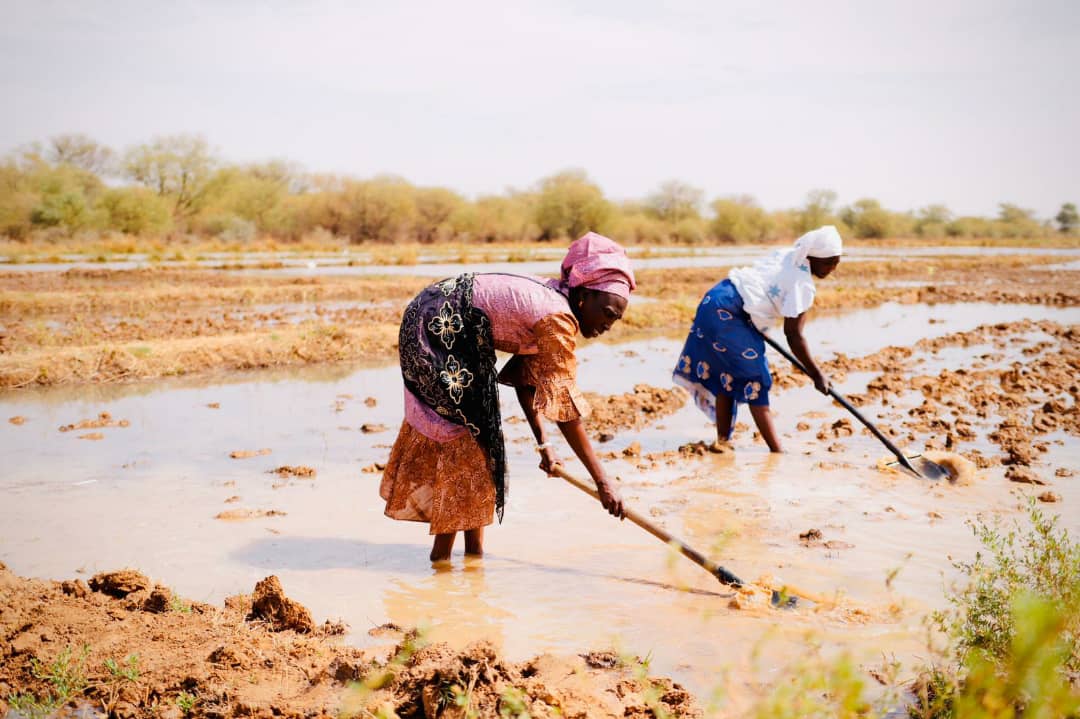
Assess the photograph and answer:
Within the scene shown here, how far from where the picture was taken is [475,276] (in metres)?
3.30

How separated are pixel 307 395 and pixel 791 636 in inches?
223

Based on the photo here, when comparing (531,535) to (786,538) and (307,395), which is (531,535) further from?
(307,395)

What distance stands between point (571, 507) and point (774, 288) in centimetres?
187

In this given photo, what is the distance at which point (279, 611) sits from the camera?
3.18 metres

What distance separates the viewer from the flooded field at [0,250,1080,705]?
3350 mm

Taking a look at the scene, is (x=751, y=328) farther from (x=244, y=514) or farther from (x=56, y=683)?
(x=56, y=683)

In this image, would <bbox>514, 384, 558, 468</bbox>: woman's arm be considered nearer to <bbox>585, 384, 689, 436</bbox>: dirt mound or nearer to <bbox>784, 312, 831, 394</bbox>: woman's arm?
<bbox>784, 312, 831, 394</bbox>: woman's arm

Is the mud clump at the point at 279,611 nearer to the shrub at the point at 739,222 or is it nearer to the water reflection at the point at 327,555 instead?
the water reflection at the point at 327,555

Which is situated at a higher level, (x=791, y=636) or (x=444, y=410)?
(x=444, y=410)

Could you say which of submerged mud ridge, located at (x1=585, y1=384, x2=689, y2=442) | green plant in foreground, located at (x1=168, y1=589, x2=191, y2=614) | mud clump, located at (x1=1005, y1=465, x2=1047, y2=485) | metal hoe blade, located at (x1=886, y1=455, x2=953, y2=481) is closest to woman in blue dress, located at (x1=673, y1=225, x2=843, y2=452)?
metal hoe blade, located at (x1=886, y1=455, x2=953, y2=481)

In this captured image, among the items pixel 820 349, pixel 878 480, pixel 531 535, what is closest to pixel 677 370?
pixel 878 480

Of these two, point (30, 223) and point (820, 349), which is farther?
point (30, 223)

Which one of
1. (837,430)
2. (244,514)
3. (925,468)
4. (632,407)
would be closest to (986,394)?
(837,430)

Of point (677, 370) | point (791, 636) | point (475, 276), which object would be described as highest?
point (475, 276)
